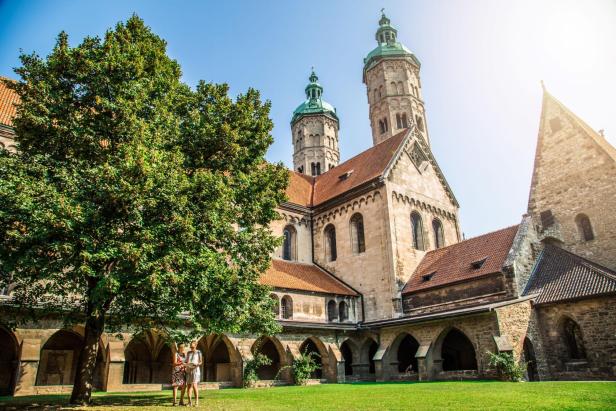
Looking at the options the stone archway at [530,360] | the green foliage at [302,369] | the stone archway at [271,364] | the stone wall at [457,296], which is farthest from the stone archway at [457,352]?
the stone archway at [271,364]

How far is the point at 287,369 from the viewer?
22.5 meters

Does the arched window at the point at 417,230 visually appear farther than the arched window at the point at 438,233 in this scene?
No

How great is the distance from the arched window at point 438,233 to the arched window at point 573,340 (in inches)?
461

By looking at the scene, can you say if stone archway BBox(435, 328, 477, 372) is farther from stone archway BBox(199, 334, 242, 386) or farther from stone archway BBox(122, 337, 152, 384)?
stone archway BBox(122, 337, 152, 384)

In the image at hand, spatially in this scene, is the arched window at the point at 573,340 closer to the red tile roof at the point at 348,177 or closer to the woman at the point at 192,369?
the red tile roof at the point at 348,177

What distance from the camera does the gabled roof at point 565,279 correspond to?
19.4 metres

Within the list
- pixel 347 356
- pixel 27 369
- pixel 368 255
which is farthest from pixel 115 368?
pixel 368 255

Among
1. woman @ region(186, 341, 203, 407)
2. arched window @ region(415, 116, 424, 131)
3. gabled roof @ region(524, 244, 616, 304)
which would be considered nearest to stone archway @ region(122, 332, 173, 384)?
woman @ region(186, 341, 203, 407)

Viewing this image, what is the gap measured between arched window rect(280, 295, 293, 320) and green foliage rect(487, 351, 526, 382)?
1058cm

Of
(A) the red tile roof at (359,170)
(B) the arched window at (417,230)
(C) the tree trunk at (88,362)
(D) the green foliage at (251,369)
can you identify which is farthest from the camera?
(A) the red tile roof at (359,170)

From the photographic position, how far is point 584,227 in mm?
25656

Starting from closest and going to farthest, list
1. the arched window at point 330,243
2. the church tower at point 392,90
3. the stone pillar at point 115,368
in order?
the stone pillar at point 115,368 → the arched window at point 330,243 → the church tower at point 392,90

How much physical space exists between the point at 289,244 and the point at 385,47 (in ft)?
88.4

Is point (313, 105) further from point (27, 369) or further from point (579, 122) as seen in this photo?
point (27, 369)
